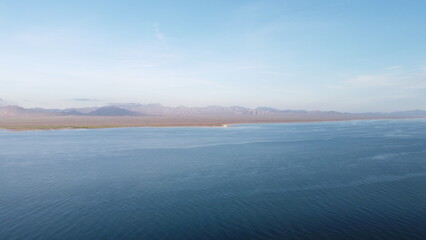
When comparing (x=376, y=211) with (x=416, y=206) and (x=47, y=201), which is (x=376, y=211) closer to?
(x=416, y=206)

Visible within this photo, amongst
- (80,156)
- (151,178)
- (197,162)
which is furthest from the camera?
(80,156)

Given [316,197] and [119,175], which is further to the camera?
[119,175]

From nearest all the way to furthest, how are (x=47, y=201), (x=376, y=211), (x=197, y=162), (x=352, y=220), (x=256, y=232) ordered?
(x=256, y=232) → (x=352, y=220) → (x=376, y=211) → (x=47, y=201) → (x=197, y=162)

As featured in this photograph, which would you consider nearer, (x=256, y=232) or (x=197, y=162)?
(x=256, y=232)

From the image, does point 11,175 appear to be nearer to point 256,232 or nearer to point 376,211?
point 256,232

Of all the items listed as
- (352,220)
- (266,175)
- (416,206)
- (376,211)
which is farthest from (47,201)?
(416,206)

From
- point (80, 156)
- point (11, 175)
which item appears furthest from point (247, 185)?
point (80, 156)

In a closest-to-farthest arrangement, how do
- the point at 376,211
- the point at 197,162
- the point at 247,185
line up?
the point at 376,211 → the point at 247,185 → the point at 197,162

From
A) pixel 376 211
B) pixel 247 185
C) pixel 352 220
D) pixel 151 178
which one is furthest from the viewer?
pixel 151 178
